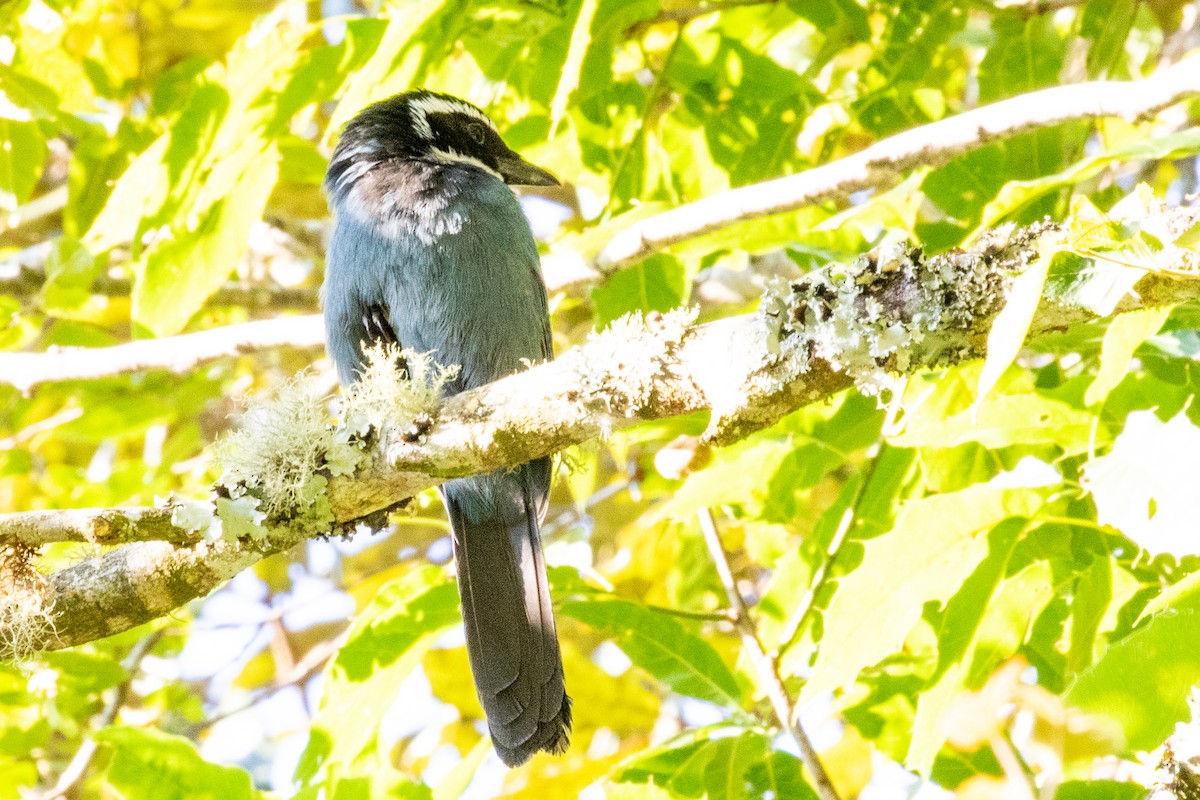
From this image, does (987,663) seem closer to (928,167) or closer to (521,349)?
(928,167)

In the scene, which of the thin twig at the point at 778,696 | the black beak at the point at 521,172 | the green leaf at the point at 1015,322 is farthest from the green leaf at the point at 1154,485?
the black beak at the point at 521,172

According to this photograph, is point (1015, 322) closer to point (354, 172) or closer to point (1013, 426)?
point (1013, 426)

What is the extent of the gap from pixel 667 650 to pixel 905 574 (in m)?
0.71

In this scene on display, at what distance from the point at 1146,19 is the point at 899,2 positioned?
136cm

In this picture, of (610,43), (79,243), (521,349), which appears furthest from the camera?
(79,243)

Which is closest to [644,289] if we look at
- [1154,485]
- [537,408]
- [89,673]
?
[537,408]

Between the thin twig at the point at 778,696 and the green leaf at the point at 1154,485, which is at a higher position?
the green leaf at the point at 1154,485

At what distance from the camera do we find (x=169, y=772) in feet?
8.41

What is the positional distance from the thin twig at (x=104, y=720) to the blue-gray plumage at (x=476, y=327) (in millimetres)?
1238

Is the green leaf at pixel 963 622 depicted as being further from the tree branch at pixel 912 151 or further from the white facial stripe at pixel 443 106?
the white facial stripe at pixel 443 106

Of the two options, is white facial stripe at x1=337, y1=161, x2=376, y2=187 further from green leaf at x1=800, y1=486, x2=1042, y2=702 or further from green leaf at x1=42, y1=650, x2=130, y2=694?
green leaf at x1=800, y1=486, x2=1042, y2=702

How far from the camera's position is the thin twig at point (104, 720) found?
155 inches

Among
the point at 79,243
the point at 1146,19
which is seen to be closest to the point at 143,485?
the point at 79,243

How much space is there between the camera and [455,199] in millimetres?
3297
